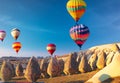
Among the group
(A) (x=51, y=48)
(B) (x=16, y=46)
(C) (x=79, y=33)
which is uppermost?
(B) (x=16, y=46)

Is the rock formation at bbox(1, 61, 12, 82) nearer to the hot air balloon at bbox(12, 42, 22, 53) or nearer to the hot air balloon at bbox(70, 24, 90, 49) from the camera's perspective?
the hot air balloon at bbox(70, 24, 90, 49)

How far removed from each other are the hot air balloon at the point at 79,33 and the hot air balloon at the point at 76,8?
1866 millimetres

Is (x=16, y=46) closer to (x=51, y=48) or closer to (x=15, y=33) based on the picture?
(x=15, y=33)

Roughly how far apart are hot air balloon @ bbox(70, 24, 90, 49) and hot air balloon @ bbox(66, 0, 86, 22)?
6.12 ft

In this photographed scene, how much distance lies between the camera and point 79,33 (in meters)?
54.2

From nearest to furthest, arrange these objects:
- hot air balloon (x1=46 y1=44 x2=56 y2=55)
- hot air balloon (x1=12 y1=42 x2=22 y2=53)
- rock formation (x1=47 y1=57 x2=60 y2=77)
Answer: rock formation (x1=47 y1=57 x2=60 y2=77), hot air balloon (x1=46 y1=44 x2=56 y2=55), hot air balloon (x1=12 y1=42 x2=22 y2=53)

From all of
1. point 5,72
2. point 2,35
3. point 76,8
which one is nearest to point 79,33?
point 76,8

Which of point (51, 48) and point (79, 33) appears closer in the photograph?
point (79, 33)

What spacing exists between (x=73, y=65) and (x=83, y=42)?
44.0 ft

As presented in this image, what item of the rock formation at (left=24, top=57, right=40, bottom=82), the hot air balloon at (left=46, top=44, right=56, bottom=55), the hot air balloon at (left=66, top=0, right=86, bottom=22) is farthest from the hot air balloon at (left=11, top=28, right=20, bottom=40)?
the hot air balloon at (left=66, top=0, right=86, bottom=22)

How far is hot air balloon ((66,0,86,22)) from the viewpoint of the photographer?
179 ft

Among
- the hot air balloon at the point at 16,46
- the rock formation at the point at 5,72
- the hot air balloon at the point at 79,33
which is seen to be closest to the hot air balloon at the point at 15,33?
the hot air balloon at the point at 16,46

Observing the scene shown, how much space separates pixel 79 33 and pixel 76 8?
465 centimetres

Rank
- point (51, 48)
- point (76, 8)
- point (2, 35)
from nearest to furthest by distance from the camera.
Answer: point (76, 8), point (51, 48), point (2, 35)
